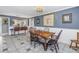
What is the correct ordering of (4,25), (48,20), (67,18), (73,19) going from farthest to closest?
(48,20), (67,18), (73,19), (4,25)

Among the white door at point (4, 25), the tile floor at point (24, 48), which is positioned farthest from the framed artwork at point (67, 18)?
the white door at point (4, 25)

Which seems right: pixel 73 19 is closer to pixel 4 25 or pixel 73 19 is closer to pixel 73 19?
pixel 73 19

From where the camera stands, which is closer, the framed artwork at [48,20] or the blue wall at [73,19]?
the blue wall at [73,19]

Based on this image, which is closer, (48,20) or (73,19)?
(73,19)

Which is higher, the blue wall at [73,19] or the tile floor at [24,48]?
the blue wall at [73,19]

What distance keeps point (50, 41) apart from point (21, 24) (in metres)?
1.25

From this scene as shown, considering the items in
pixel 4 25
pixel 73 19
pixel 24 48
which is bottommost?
pixel 24 48

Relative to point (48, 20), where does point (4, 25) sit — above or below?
below

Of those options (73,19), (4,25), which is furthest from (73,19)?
(4,25)

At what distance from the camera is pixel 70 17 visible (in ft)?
12.7

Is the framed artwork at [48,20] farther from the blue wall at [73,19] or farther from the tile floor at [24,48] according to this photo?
the tile floor at [24,48]

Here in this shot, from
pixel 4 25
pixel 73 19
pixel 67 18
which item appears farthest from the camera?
pixel 67 18
